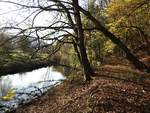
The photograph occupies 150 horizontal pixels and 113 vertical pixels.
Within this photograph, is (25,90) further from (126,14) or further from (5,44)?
(5,44)

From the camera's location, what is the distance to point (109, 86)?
1364cm

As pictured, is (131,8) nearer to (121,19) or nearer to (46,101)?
(121,19)

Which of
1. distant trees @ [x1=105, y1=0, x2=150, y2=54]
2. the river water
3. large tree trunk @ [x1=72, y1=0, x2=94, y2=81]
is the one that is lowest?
the river water

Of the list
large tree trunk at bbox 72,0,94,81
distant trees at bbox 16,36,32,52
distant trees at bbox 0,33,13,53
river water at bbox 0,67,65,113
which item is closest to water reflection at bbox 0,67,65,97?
river water at bbox 0,67,65,113

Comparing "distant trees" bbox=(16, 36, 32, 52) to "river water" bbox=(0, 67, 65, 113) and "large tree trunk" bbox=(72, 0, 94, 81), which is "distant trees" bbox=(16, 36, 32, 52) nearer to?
"river water" bbox=(0, 67, 65, 113)

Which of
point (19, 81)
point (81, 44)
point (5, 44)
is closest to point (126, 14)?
point (81, 44)

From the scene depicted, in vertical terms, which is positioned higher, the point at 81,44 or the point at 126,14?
the point at 126,14

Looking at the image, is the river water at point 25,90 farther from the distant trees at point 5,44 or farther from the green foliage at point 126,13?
the green foliage at point 126,13

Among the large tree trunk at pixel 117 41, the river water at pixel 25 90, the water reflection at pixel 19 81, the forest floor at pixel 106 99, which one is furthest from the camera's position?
the water reflection at pixel 19 81

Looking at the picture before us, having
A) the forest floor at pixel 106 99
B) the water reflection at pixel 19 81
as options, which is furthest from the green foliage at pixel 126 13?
the water reflection at pixel 19 81

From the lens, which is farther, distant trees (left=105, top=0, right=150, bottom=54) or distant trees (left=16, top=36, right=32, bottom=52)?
distant trees (left=105, top=0, right=150, bottom=54)

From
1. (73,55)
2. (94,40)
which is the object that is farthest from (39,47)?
(94,40)

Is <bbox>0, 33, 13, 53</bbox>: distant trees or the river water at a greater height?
<bbox>0, 33, 13, 53</bbox>: distant trees

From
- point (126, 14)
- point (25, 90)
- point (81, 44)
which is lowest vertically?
point (25, 90)
